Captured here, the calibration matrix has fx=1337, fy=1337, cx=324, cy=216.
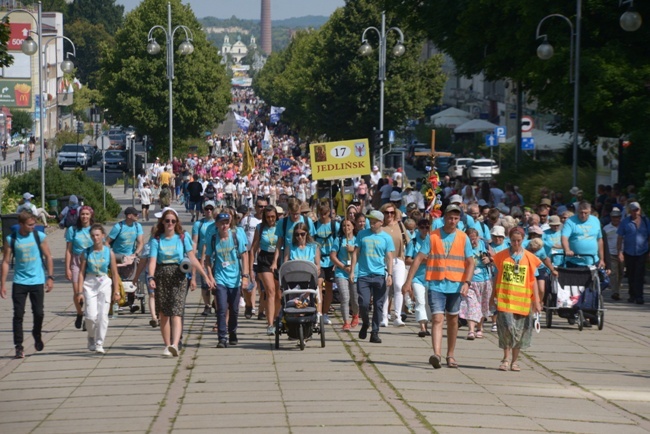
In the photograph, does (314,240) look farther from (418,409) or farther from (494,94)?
(494,94)

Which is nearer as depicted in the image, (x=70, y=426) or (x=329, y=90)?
(x=70, y=426)

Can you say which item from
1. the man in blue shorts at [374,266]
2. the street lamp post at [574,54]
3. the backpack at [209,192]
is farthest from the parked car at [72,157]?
the man in blue shorts at [374,266]

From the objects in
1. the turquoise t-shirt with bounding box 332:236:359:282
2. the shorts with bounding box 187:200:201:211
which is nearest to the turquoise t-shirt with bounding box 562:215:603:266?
the turquoise t-shirt with bounding box 332:236:359:282

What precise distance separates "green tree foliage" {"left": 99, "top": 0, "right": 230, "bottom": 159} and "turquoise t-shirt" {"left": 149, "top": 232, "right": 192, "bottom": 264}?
56188mm

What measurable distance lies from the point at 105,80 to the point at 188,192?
31.4 metres

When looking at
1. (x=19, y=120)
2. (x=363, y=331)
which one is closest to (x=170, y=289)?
(x=363, y=331)

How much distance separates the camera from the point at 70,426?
35.1 ft

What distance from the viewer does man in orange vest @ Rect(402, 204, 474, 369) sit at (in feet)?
45.1

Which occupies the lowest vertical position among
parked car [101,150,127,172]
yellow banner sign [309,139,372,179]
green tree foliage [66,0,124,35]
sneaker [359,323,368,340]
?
sneaker [359,323,368,340]

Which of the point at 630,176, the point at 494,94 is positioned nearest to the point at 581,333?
the point at 630,176

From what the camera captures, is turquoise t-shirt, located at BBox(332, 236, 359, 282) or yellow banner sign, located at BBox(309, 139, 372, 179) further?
yellow banner sign, located at BBox(309, 139, 372, 179)

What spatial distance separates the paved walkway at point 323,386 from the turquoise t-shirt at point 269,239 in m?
1.12

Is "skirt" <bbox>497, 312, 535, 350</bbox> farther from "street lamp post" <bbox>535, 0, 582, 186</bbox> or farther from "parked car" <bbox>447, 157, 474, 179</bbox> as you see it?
"parked car" <bbox>447, 157, 474, 179</bbox>

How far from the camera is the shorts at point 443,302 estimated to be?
1374 cm
